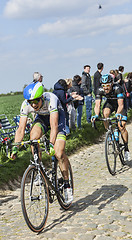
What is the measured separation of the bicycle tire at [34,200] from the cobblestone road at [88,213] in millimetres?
174

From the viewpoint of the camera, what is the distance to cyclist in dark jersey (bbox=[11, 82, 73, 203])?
5.07 m

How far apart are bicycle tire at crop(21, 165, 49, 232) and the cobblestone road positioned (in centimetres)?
A: 17

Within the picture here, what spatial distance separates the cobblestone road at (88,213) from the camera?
4.82 metres

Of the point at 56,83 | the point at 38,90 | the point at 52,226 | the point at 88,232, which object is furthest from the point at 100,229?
the point at 56,83

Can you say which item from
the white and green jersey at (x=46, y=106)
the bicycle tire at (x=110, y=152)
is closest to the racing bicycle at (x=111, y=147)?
the bicycle tire at (x=110, y=152)

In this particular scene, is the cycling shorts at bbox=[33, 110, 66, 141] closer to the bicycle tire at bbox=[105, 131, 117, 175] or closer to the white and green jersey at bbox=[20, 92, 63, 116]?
the white and green jersey at bbox=[20, 92, 63, 116]

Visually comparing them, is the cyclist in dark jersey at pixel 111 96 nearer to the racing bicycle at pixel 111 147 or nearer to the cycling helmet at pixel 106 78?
the cycling helmet at pixel 106 78

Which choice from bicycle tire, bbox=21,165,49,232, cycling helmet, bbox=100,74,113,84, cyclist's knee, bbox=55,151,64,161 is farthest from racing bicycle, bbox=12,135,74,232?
cycling helmet, bbox=100,74,113,84

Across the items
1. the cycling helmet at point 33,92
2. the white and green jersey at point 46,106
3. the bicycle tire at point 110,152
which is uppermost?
the cycling helmet at point 33,92

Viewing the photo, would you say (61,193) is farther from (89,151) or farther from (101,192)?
(89,151)

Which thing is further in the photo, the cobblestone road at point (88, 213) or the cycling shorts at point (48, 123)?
the cycling shorts at point (48, 123)

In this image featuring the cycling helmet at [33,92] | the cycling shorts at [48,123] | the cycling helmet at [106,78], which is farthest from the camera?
the cycling helmet at [106,78]

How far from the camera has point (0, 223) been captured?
18.7ft

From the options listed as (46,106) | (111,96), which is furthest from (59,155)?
(111,96)
